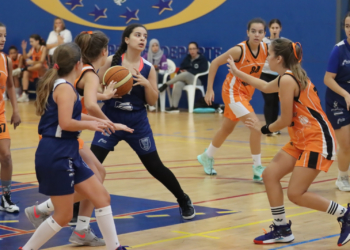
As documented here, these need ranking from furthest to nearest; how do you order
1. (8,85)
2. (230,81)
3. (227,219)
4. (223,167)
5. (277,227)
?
(223,167)
(230,81)
(8,85)
(227,219)
(277,227)

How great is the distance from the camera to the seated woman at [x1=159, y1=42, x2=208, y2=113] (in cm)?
1444

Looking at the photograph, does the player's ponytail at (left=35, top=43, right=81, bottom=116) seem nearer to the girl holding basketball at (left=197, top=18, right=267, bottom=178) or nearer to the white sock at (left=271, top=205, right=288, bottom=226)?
the white sock at (left=271, top=205, right=288, bottom=226)

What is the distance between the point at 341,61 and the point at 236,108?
1318mm

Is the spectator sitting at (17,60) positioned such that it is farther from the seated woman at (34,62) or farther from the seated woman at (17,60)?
the seated woman at (34,62)

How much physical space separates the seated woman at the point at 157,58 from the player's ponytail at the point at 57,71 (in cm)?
1065

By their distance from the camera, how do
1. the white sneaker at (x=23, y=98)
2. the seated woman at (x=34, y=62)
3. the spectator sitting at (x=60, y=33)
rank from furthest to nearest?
the white sneaker at (x=23, y=98)
the seated woman at (x=34, y=62)
the spectator sitting at (x=60, y=33)

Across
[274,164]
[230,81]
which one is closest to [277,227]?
[274,164]

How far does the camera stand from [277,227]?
461cm

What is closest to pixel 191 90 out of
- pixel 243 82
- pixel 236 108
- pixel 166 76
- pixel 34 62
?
pixel 166 76

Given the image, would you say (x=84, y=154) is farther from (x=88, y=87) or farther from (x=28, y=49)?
(x=28, y=49)

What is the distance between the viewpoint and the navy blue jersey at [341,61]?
6.25m

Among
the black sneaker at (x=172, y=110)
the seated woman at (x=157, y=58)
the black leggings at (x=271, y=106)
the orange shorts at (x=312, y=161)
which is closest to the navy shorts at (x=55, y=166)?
the orange shorts at (x=312, y=161)

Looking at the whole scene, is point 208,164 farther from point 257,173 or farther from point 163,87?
point 163,87

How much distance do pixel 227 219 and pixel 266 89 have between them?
1.22m
